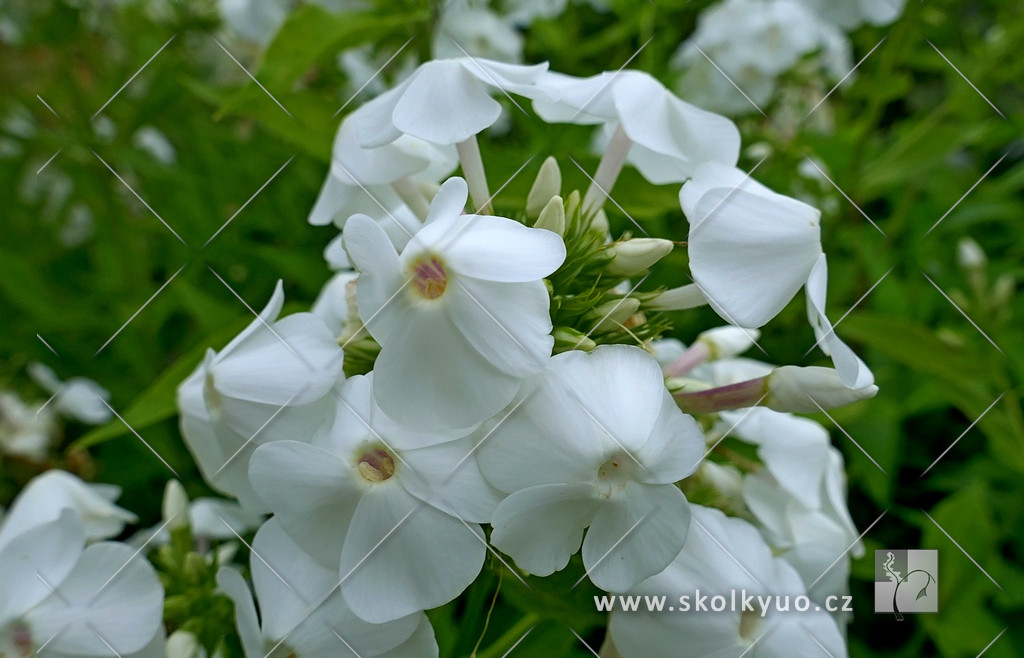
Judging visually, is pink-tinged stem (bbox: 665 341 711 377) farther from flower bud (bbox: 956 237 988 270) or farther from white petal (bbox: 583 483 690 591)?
flower bud (bbox: 956 237 988 270)

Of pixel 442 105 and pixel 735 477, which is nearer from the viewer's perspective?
pixel 442 105

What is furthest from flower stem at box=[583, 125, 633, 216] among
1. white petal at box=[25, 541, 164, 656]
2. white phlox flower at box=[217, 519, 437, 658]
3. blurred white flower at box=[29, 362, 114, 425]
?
blurred white flower at box=[29, 362, 114, 425]

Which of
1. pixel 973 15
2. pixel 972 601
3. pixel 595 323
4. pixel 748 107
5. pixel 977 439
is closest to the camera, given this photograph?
pixel 595 323

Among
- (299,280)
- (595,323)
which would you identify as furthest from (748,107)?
(595,323)

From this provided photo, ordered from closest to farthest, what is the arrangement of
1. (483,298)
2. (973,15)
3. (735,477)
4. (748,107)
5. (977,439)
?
1. (483,298)
2. (735,477)
3. (977,439)
4. (748,107)
5. (973,15)

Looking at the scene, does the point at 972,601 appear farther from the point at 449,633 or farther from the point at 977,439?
the point at 449,633
